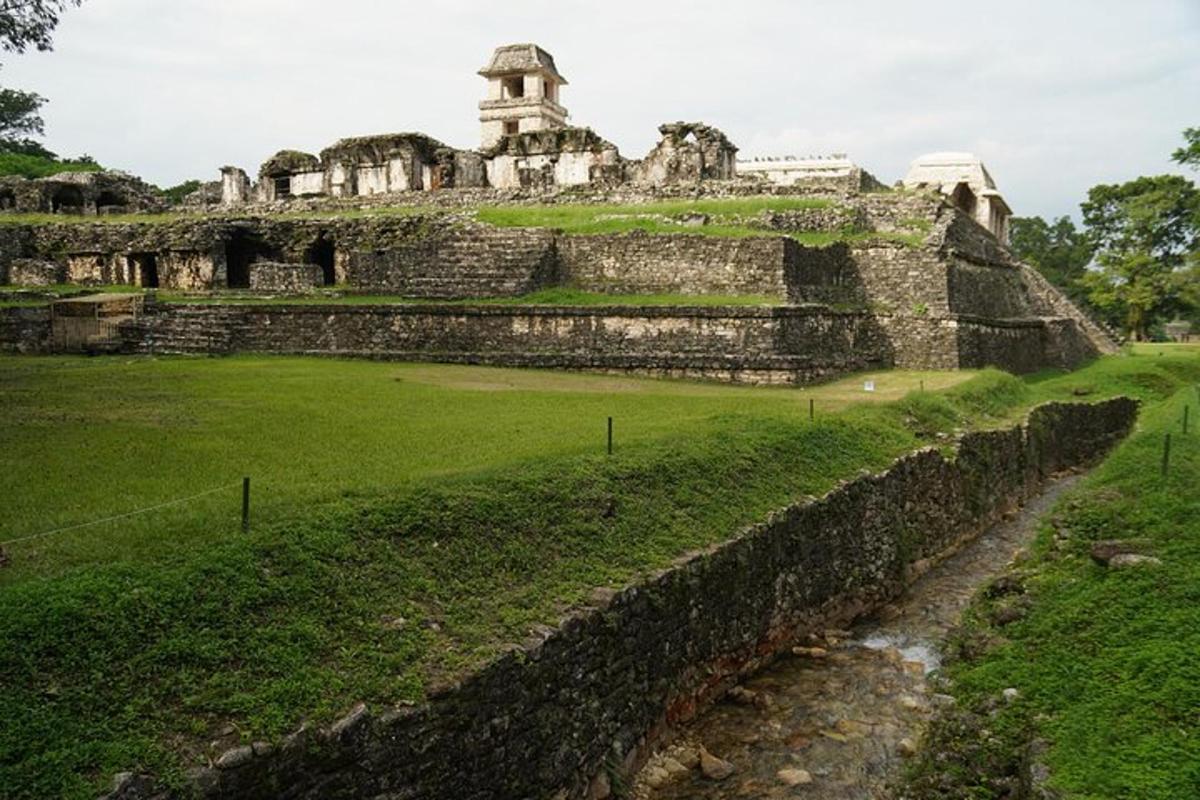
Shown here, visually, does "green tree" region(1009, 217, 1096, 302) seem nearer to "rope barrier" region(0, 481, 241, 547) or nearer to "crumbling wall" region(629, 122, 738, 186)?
"crumbling wall" region(629, 122, 738, 186)

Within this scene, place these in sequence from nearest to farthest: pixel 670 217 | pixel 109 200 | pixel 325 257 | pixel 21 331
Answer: pixel 21 331, pixel 670 217, pixel 325 257, pixel 109 200

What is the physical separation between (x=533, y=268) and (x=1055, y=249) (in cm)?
4869

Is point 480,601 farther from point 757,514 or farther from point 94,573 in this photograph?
point 757,514

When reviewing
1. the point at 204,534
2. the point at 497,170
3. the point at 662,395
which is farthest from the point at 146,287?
the point at 204,534

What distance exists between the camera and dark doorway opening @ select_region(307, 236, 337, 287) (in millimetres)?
23891

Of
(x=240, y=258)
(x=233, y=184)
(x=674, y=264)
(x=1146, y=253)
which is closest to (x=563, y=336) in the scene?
(x=674, y=264)

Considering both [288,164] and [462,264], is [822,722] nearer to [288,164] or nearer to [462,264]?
[462,264]

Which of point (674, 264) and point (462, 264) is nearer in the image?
point (674, 264)

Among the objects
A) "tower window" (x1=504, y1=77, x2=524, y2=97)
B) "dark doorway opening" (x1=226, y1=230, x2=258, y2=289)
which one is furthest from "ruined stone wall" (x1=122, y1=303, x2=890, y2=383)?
"tower window" (x1=504, y1=77, x2=524, y2=97)

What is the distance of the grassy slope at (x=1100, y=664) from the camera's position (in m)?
5.34

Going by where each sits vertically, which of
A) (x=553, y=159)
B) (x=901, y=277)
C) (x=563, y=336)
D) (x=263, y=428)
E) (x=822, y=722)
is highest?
(x=553, y=159)

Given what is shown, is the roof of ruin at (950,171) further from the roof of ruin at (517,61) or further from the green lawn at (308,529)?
the green lawn at (308,529)

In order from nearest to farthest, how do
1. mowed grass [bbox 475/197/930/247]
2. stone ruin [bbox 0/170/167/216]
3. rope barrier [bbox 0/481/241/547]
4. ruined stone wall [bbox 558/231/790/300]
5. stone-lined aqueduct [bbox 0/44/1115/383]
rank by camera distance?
rope barrier [bbox 0/481/241/547]
stone-lined aqueduct [bbox 0/44/1115/383]
ruined stone wall [bbox 558/231/790/300]
mowed grass [bbox 475/197/930/247]
stone ruin [bbox 0/170/167/216]

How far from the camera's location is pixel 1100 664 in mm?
6598
